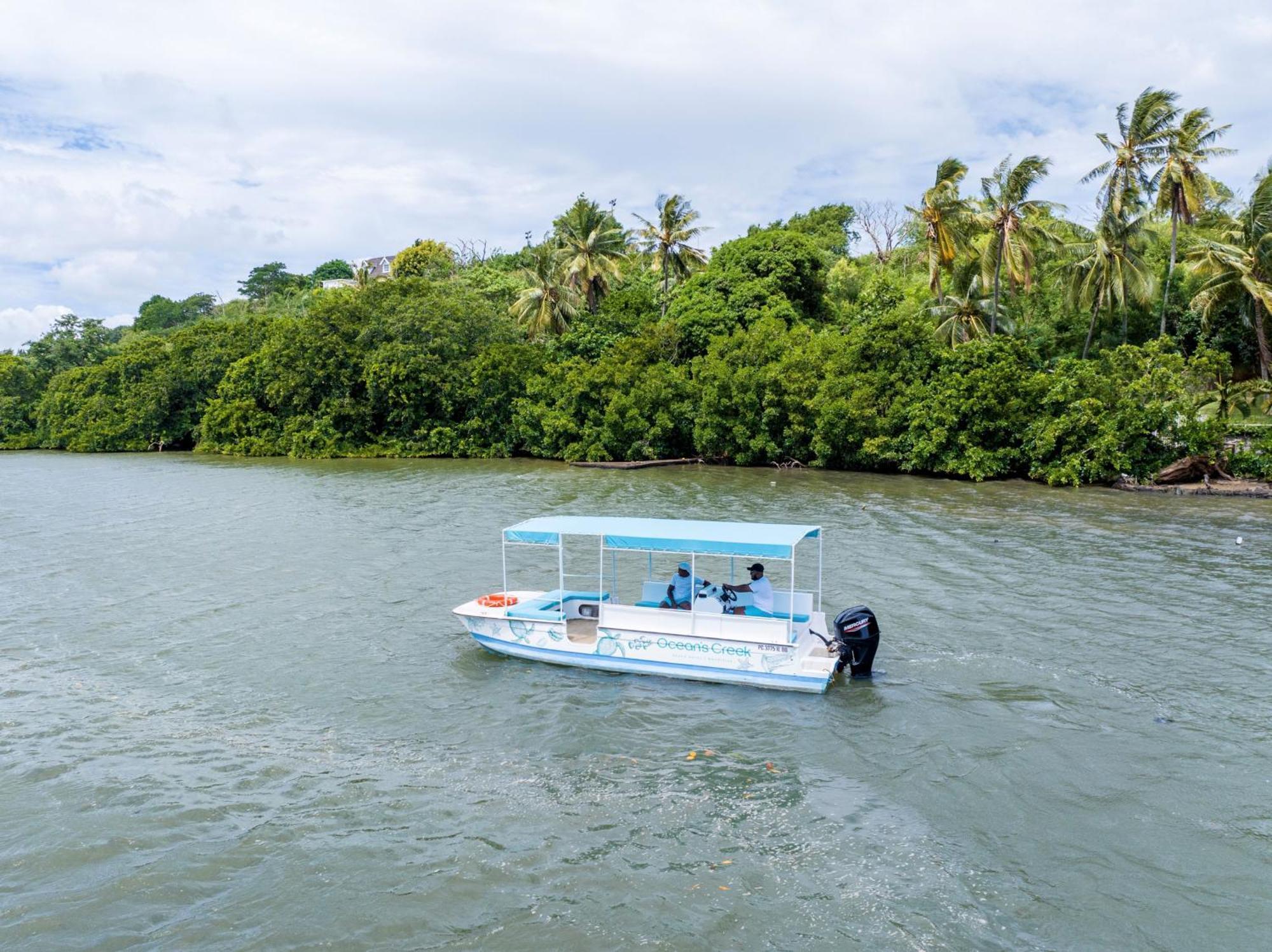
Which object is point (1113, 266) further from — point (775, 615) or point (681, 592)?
point (681, 592)

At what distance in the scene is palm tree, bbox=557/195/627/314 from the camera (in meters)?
57.6

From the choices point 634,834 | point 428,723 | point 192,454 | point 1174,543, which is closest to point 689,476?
point 1174,543

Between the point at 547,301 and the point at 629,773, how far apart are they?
1961 inches

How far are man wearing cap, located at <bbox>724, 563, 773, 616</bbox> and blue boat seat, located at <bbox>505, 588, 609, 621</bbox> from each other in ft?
7.73

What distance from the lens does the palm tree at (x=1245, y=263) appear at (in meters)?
38.0

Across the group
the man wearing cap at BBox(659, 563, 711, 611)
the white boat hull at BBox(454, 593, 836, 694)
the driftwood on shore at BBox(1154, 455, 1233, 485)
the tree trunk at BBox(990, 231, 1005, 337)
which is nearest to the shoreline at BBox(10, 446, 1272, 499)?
the driftwood on shore at BBox(1154, 455, 1233, 485)

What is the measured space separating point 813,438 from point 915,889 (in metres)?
33.2

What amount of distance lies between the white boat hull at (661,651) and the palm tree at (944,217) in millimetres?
34704

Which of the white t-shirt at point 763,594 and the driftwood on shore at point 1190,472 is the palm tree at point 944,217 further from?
the white t-shirt at point 763,594

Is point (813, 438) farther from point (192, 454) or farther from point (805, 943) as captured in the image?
point (192, 454)

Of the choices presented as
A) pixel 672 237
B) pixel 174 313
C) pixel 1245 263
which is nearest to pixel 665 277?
pixel 672 237

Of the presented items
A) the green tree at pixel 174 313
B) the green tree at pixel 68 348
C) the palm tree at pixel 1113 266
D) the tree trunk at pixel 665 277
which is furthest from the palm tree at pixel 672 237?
the green tree at pixel 174 313

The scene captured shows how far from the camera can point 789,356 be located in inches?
1690

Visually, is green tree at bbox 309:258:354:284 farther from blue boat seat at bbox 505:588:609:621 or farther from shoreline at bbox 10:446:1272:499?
blue boat seat at bbox 505:588:609:621
